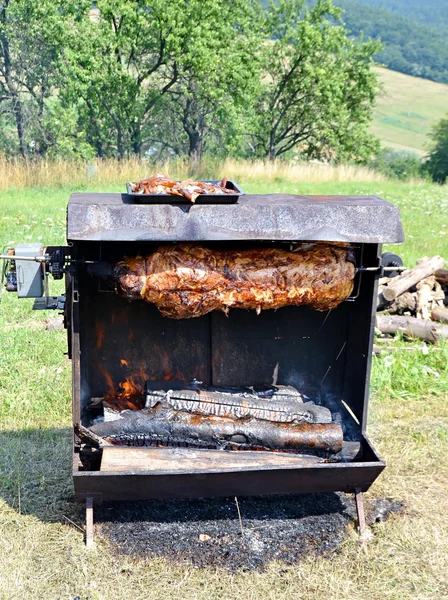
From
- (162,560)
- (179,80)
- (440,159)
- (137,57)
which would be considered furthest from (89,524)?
(440,159)

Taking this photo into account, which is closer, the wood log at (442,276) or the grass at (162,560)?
the grass at (162,560)

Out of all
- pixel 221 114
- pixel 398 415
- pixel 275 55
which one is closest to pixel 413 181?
pixel 221 114

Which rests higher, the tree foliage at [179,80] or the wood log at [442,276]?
the tree foliage at [179,80]

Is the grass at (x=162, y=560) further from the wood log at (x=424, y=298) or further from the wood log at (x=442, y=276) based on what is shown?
the wood log at (x=442, y=276)

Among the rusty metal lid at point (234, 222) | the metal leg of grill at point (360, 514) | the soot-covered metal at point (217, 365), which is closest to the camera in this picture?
the rusty metal lid at point (234, 222)

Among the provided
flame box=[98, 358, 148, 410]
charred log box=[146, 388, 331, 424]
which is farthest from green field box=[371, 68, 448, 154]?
flame box=[98, 358, 148, 410]

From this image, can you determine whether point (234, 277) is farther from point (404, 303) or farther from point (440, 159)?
point (440, 159)

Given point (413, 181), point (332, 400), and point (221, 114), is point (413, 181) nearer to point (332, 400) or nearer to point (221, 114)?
point (221, 114)

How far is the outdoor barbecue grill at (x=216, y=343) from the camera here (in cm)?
335

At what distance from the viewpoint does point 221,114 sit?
25234 mm

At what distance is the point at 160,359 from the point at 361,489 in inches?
63.5

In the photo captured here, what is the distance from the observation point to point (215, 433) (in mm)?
3916

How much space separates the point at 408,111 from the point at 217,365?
81503 millimetres

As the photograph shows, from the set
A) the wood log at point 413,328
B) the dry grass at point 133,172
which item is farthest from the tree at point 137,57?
the wood log at point 413,328
